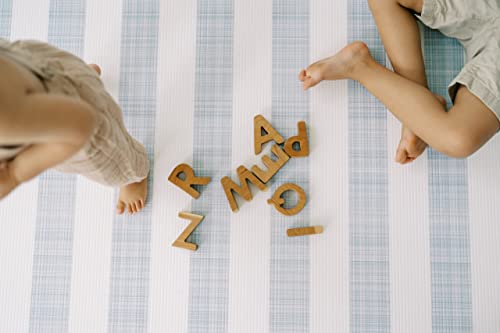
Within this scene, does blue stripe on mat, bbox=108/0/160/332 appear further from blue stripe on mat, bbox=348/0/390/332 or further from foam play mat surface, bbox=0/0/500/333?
blue stripe on mat, bbox=348/0/390/332

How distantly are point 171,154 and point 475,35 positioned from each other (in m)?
0.82

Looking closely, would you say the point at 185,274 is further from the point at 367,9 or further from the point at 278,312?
the point at 367,9

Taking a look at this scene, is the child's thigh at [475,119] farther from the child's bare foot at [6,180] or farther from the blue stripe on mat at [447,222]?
the child's bare foot at [6,180]

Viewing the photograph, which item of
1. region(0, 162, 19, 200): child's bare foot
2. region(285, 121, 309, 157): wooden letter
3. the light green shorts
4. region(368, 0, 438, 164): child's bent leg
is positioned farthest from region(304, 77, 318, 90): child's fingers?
region(0, 162, 19, 200): child's bare foot

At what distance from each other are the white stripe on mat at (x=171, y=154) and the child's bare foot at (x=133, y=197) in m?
0.04

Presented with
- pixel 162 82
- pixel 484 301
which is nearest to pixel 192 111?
pixel 162 82

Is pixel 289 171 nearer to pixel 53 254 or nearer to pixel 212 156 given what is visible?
pixel 212 156

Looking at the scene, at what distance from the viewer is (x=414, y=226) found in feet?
4.03

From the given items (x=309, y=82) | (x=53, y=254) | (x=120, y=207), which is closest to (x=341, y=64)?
(x=309, y=82)

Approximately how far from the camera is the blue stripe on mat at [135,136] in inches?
48.5

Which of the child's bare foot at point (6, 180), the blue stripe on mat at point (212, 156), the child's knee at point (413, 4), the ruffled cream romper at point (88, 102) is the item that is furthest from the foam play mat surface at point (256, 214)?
the child's bare foot at point (6, 180)

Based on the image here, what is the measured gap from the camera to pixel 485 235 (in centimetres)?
122

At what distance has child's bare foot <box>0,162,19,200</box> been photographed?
76 centimetres

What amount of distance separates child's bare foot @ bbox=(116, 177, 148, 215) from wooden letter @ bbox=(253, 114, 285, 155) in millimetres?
301
